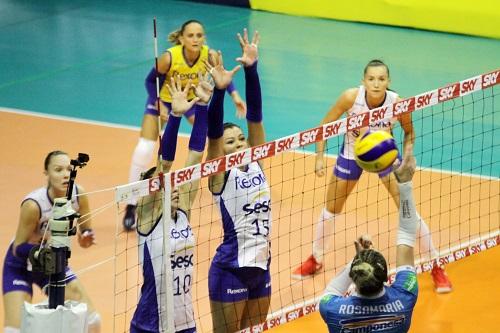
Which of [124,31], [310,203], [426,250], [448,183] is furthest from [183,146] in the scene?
[124,31]

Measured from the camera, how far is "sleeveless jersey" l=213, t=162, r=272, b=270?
902 cm

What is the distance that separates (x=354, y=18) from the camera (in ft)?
67.0

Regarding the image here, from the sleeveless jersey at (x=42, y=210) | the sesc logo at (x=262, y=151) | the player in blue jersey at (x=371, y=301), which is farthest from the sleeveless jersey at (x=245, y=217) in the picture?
the player in blue jersey at (x=371, y=301)

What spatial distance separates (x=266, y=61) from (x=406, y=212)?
36.3 ft

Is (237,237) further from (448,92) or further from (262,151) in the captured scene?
(448,92)

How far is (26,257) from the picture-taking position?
911cm

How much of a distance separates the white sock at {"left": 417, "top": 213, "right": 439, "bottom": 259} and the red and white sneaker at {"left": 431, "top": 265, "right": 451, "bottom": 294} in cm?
13

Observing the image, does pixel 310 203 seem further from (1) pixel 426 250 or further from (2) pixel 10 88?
(2) pixel 10 88

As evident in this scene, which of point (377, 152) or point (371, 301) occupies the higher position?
point (377, 152)

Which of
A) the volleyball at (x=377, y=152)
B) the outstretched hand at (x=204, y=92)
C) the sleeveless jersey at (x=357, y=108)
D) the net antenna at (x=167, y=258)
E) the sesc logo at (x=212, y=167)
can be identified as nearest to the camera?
the volleyball at (x=377, y=152)

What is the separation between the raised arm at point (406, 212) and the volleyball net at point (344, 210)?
4.95 feet

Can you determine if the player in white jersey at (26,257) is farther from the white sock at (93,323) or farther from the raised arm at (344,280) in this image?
the raised arm at (344,280)

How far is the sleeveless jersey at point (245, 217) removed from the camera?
29.6ft

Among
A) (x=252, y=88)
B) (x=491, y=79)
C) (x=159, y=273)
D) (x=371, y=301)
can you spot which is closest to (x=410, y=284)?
(x=371, y=301)
